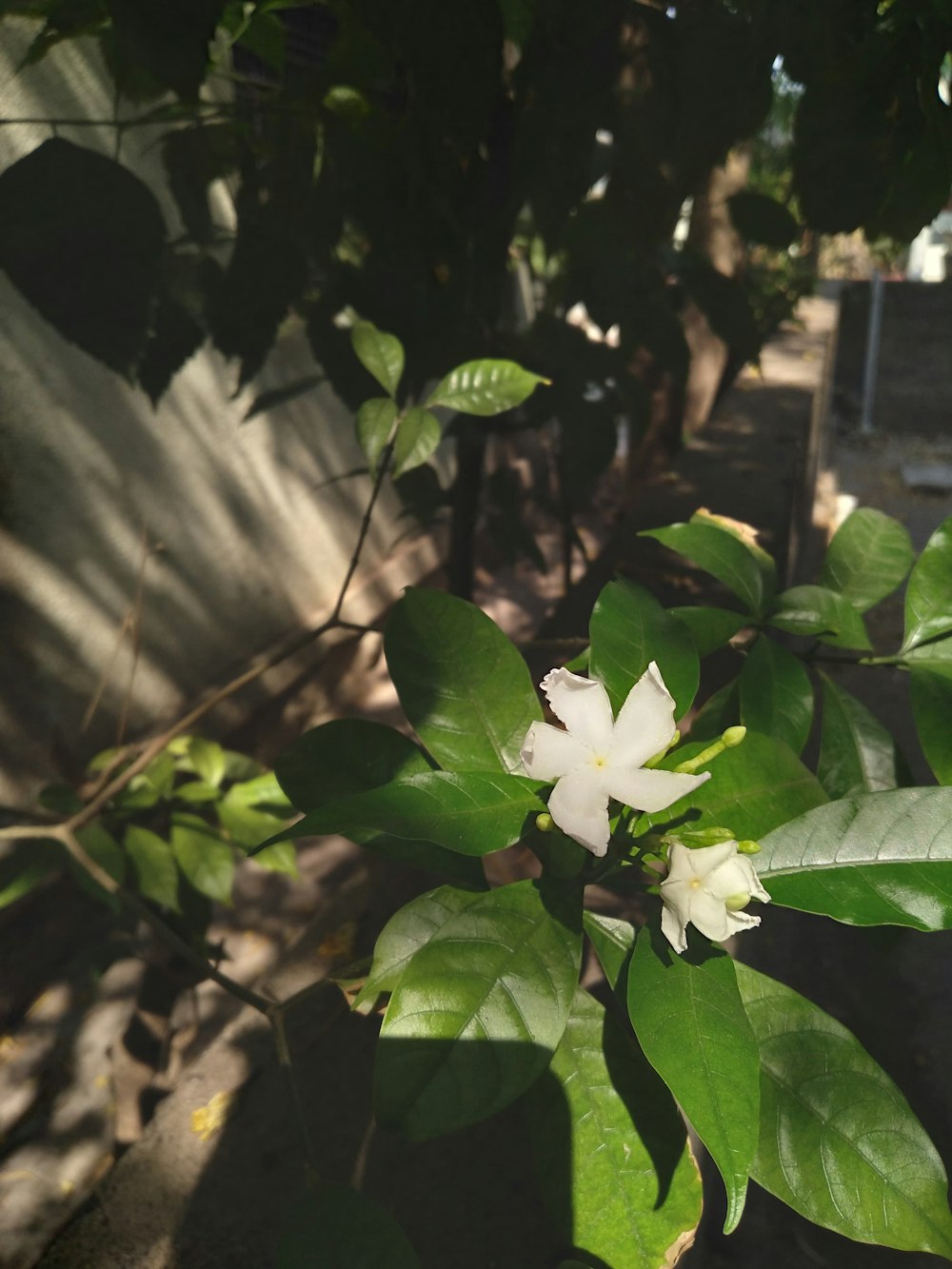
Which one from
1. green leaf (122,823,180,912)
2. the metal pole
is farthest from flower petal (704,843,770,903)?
the metal pole

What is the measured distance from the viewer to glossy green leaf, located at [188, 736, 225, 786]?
1725 mm

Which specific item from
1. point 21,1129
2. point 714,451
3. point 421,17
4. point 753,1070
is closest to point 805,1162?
point 753,1070

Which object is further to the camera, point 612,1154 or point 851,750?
point 851,750

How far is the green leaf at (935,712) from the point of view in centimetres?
70

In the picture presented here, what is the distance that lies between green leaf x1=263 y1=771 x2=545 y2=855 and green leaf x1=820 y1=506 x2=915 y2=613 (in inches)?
20.4

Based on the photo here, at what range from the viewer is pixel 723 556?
0.88 metres

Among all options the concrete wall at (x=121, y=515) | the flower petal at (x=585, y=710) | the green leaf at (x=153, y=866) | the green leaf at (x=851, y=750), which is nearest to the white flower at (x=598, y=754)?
the flower petal at (x=585, y=710)

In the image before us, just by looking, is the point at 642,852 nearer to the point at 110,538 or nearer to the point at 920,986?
the point at 920,986

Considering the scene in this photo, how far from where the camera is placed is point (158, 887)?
144cm

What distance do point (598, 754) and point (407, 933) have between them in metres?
0.21

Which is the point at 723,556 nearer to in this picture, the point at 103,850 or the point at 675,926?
the point at 675,926

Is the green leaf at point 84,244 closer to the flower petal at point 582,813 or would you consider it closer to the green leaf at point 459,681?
the green leaf at point 459,681

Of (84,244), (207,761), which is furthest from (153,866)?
(84,244)

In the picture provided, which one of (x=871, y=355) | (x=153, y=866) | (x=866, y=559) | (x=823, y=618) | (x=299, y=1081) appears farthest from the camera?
(x=871, y=355)
